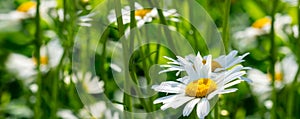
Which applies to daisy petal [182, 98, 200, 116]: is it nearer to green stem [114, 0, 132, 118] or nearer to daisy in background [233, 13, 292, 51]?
green stem [114, 0, 132, 118]

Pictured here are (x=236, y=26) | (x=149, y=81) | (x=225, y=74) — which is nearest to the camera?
(x=225, y=74)

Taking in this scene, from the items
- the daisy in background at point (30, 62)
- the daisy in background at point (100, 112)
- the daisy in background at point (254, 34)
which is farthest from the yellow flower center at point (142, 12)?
the daisy in background at point (254, 34)

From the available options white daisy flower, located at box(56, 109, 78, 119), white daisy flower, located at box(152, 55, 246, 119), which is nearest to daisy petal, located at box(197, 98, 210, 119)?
white daisy flower, located at box(152, 55, 246, 119)

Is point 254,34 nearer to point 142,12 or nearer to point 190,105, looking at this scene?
point 142,12

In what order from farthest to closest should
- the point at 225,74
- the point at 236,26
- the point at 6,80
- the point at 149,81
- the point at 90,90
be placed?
the point at 236,26
the point at 6,80
the point at 90,90
the point at 149,81
the point at 225,74

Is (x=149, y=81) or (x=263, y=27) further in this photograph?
(x=263, y=27)

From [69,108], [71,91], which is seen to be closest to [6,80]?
[69,108]

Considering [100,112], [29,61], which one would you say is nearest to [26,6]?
[29,61]

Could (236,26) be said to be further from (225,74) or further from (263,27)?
(225,74)
